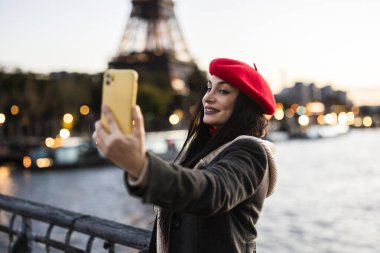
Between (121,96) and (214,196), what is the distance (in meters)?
0.37

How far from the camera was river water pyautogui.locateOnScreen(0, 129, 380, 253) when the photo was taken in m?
12.5

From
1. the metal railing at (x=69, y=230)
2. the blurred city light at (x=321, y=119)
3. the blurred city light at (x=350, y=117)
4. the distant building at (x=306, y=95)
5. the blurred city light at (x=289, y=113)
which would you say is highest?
the metal railing at (x=69, y=230)

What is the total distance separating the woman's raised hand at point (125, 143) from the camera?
1.18 meters

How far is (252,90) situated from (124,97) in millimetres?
725

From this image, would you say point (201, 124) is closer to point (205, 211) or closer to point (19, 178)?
point (205, 211)

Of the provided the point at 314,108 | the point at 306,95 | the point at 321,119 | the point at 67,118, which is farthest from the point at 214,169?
the point at 306,95

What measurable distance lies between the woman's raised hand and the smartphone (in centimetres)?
1

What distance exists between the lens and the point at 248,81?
5.91ft

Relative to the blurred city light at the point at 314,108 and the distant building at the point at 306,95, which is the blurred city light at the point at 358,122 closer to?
the distant building at the point at 306,95

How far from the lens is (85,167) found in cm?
2834

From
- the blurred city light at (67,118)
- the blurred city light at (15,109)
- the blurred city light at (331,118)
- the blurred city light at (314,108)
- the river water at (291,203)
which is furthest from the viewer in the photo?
the blurred city light at (331,118)

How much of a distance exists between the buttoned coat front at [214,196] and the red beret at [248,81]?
0.82 ft

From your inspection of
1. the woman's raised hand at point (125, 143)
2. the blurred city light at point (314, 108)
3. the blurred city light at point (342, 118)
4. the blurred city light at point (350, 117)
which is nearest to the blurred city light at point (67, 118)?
the woman's raised hand at point (125, 143)

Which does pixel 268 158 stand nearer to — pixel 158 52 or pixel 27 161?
pixel 27 161
